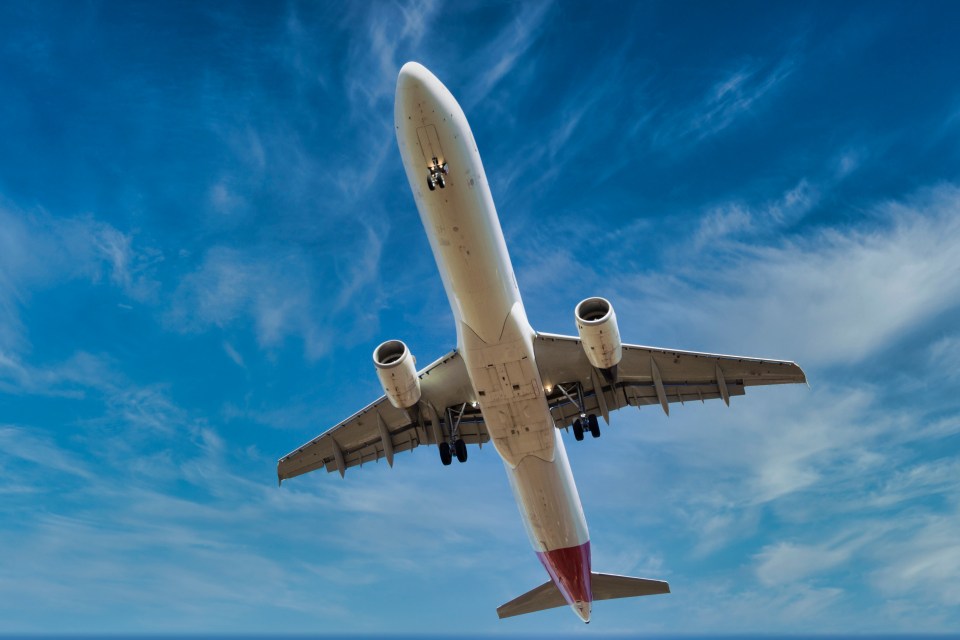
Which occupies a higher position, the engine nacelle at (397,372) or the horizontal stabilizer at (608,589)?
the engine nacelle at (397,372)

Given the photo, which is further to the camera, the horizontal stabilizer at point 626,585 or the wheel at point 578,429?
the horizontal stabilizer at point 626,585

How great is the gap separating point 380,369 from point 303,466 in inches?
301

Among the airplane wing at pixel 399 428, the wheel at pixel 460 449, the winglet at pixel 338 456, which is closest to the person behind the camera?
the airplane wing at pixel 399 428

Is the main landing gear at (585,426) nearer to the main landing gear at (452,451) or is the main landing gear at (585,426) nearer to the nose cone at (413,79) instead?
the main landing gear at (452,451)

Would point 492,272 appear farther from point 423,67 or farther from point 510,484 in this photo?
point 510,484

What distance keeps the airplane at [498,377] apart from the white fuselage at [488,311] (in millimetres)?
34

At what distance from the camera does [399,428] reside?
1049 inches

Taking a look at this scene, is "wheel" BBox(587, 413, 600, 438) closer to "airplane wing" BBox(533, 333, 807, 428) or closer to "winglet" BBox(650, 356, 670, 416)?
"airplane wing" BBox(533, 333, 807, 428)

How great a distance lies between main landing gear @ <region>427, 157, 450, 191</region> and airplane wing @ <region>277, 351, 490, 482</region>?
6745 millimetres

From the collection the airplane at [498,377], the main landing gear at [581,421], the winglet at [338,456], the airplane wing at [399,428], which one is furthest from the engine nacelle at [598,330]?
the winglet at [338,456]

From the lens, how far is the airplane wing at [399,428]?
24516 mm

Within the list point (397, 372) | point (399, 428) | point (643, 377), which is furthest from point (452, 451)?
point (643, 377)

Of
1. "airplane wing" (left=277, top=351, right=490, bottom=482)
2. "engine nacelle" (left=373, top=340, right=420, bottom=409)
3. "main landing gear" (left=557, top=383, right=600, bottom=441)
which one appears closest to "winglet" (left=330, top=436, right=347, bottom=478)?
"airplane wing" (left=277, top=351, right=490, bottom=482)

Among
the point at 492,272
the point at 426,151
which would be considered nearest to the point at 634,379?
the point at 492,272
